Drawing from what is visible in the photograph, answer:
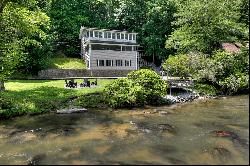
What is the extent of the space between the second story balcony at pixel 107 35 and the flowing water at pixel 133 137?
100ft

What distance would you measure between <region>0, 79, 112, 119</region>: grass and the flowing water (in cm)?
164

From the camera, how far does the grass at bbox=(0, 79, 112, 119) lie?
3250 centimetres

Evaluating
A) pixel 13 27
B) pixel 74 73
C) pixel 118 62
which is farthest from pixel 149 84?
pixel 118 62

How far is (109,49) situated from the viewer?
62656 millimetres

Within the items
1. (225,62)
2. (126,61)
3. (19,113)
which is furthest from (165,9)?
(19,113)

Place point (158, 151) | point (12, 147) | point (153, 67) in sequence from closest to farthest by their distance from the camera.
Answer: point (158, 151) → point (12, 147) → point (153, 67)

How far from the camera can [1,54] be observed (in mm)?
35344

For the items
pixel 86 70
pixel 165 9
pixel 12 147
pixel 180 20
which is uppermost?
pixel 165 9

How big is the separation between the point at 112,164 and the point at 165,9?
55169 mm

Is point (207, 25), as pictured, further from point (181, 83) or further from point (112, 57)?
point (112, 57)

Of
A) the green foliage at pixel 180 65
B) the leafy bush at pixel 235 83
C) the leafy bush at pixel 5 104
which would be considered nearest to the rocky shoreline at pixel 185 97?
the leafy bush at pixel 235 83

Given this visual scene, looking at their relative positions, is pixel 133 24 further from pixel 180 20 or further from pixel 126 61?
pixel 180 20

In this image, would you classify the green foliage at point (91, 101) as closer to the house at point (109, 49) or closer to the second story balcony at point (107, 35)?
the house at point (109, 49)

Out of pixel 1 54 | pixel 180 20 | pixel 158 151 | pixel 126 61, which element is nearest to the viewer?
pixel 158 151
